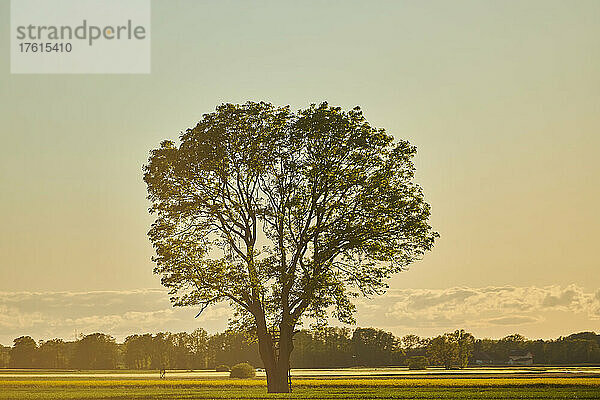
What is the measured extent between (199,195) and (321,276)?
895cm

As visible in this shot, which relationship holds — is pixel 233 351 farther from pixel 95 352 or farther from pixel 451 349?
pixel 451 349

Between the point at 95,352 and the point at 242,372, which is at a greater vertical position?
the point at 95,352

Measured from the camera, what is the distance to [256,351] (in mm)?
122500

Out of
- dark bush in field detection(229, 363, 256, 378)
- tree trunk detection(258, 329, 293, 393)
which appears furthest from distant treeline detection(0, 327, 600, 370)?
tree trunk detection(258, 329, 293, 393)

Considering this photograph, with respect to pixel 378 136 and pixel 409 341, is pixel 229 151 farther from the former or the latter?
pixel 409 341

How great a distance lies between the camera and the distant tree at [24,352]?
134m

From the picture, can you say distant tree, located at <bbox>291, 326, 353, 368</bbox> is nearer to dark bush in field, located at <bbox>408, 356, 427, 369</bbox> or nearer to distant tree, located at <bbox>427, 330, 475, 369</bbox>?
dark bush in field, located at <bbox>408, 356, 427, 369</bbox>

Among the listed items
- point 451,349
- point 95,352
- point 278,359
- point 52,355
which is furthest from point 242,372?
point 52,355

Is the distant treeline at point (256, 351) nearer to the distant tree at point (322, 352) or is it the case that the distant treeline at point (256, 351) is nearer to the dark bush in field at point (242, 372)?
the distant tree at point (322, 352)

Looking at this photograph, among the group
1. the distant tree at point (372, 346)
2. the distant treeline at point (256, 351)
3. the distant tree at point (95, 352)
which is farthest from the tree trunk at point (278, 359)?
the distant tree at point (95, 352)

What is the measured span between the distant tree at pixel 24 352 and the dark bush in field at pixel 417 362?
6441 centimetres

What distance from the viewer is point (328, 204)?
4753cm

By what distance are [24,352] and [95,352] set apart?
12.0 metres

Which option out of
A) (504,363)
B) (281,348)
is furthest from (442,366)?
(281,348)
